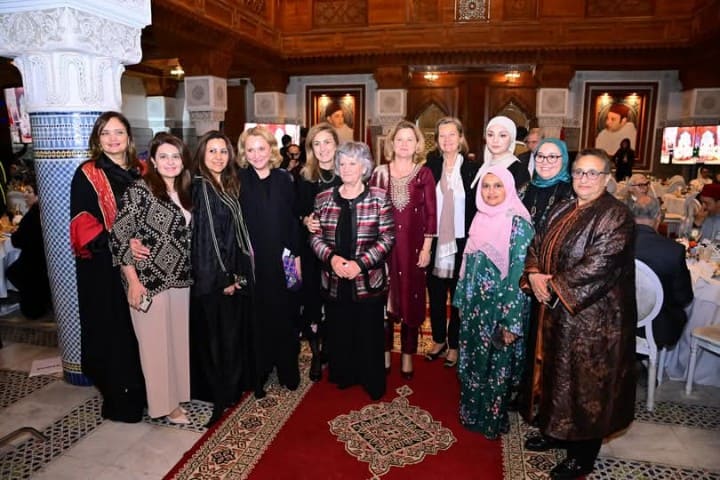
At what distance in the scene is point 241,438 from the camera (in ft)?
9.53

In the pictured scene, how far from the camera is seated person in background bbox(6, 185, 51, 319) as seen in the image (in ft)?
14.5

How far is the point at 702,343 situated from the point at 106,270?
3835mm

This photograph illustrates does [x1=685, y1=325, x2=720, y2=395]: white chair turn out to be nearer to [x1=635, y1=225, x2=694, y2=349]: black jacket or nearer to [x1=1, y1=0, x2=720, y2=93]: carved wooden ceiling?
[x1=635, y1=225, x2=694, y2=349]: black jacket

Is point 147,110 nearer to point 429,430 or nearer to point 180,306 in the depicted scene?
point 180,306

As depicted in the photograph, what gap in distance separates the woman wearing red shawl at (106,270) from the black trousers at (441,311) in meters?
2.04

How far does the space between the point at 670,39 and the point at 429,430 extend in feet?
32.1

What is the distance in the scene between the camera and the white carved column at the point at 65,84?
3123 millimetres

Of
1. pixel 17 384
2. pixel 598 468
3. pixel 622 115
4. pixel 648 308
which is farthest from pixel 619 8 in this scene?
pixel 17 384

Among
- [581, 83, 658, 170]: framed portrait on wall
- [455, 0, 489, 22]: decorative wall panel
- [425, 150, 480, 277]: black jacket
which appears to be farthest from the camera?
[581, 83, 658, 170]: framed portrait on wall

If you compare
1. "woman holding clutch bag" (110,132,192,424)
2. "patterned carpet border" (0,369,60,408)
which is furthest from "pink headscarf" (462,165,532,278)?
"patterned carpet border" (0,369,60,408)

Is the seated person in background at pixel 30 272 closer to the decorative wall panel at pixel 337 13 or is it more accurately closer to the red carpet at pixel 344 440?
the red carpet at pixel 344 440

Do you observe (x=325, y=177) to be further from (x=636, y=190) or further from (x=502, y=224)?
(x=636, y=190)

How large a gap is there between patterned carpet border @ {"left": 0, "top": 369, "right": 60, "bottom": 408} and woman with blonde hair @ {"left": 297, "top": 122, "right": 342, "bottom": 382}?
6.26ft

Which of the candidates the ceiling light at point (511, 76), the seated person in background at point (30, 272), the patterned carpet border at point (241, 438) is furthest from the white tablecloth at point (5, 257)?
the ceiling light at point (511, 76)
